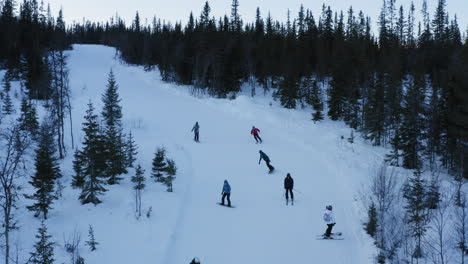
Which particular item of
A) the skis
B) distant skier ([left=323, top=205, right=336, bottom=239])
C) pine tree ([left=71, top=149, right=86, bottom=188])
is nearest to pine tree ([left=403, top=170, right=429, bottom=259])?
the skis

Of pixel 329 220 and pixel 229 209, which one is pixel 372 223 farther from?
pixel 229 209

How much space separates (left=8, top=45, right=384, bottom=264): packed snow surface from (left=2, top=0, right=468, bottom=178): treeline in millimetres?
5396

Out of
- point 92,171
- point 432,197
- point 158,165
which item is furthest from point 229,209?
point 432,197

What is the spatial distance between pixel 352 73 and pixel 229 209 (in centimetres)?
3726

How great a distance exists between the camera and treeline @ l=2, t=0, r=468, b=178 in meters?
27.5

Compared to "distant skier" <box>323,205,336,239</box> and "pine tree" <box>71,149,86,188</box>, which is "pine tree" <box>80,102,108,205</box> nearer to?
"pine tree" <box>71,149,86,188</box>

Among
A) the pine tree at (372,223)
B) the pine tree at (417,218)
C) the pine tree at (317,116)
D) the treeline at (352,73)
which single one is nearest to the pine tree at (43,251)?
the pine tree at (372,223)

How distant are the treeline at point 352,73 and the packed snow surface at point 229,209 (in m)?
5.40

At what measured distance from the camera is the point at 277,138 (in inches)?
1061

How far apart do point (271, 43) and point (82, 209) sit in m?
49.0

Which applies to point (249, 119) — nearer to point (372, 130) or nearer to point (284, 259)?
point (372, 130)

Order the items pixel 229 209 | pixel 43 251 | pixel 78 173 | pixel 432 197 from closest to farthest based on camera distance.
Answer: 1. pixel 43 251
2. pixel 229 209
3. pixel 432 197
4. pixel 78 173

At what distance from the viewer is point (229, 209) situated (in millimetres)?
14492

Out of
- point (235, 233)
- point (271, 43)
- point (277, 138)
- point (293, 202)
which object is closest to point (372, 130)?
point (277, 138)
